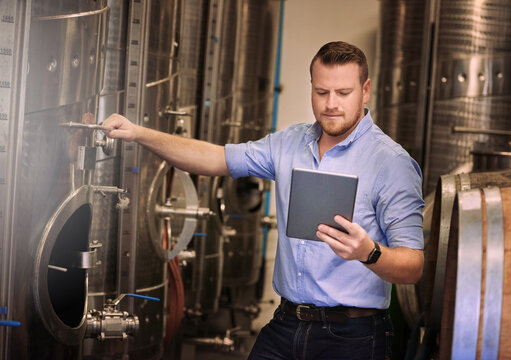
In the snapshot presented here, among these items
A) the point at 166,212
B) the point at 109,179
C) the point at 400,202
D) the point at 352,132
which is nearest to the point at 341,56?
the point at 352,132

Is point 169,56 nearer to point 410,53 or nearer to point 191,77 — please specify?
point 191,77

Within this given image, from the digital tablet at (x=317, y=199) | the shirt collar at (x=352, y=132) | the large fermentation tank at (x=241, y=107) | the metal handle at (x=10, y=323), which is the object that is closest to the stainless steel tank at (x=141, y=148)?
the shirt collar at (x=352, y=132)

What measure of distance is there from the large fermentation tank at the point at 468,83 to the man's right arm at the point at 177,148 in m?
2.52

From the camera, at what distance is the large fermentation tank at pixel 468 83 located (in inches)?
187

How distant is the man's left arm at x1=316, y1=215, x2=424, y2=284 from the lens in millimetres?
2008

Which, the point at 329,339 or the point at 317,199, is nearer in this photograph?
the point at 317,199

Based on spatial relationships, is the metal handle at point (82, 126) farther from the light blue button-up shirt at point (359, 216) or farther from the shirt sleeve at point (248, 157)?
the light blue button-up shirt at point (359, 216)

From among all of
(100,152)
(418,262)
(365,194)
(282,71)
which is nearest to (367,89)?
(365,194)

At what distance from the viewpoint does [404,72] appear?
5359mm

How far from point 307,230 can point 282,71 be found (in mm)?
5554

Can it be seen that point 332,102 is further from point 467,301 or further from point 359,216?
point 467,301

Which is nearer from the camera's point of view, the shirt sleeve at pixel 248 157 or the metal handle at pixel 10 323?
the metal handle at pixel 10 323

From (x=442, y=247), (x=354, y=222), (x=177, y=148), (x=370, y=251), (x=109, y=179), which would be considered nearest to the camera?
(x=370, y=251)

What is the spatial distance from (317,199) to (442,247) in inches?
46.2
